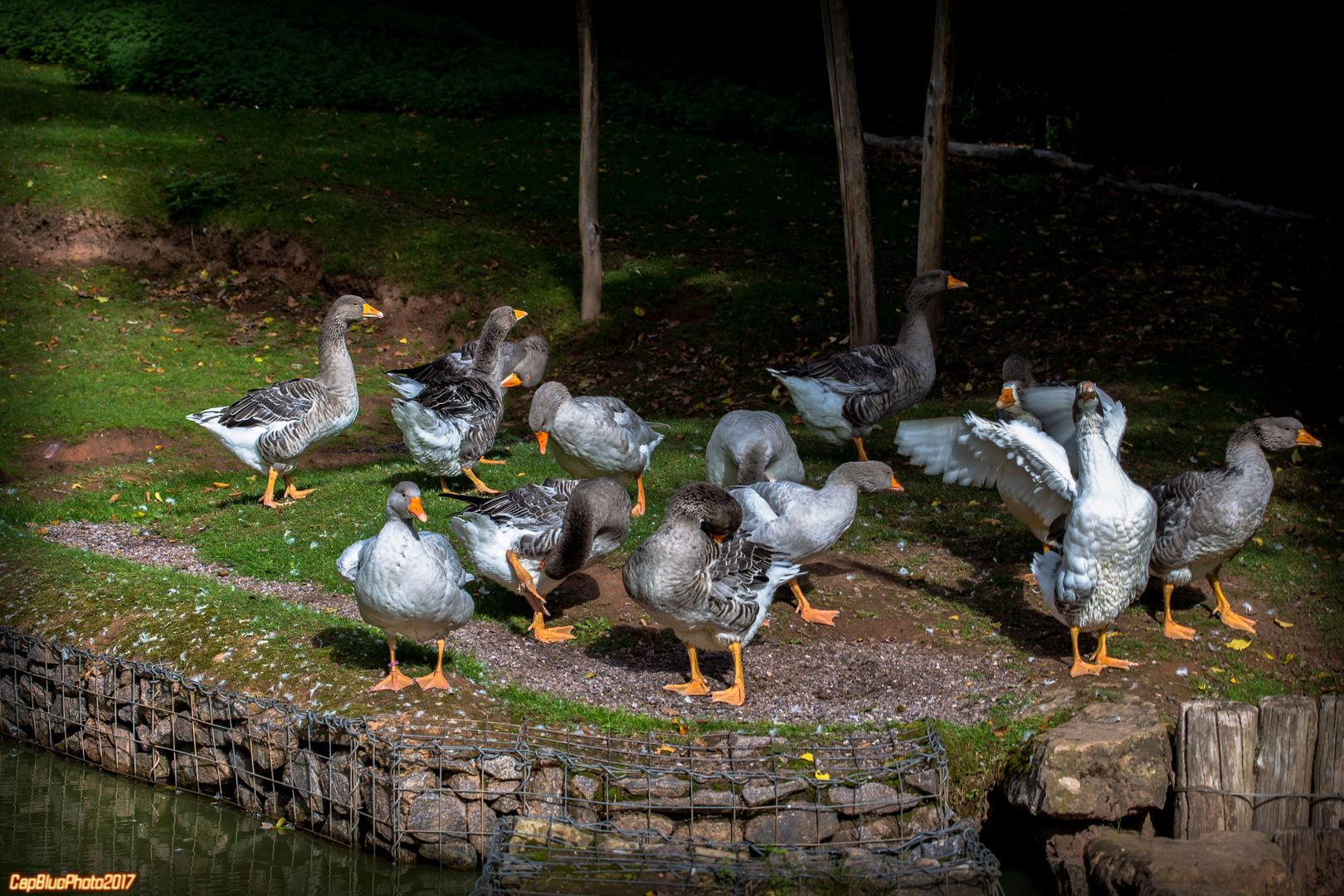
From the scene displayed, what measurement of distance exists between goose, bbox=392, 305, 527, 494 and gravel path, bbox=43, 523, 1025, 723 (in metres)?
2.22

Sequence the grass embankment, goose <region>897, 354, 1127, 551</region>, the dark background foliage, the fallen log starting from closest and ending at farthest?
1. goose <region>897, 354, 1127, 551</region>
2. the grass embankment
3. the fallen log
4. the dark background foliage

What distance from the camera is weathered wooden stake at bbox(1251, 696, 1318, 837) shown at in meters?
5.32

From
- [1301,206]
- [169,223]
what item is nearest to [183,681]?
[169,223]

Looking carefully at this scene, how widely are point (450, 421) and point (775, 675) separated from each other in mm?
4463

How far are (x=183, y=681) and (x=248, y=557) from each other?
Result: 242 cm

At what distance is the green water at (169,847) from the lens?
5.51 m

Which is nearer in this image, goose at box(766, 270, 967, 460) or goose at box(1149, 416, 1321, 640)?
goose at box(1149, 416, 1321, 640)

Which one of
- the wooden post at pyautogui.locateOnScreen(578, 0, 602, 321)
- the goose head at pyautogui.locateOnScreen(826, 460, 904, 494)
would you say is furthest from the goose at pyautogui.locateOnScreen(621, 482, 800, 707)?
the wooden post at pyautogui.locateOnScreen(578, 0, 602, 321)

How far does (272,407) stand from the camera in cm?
972

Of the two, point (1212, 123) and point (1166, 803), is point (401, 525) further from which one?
point (1212, 123)

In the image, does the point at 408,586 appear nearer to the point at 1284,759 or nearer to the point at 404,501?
the point at 404,501

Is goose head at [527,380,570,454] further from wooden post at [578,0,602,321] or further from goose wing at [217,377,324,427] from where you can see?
wooden post at [578,0,602,321]

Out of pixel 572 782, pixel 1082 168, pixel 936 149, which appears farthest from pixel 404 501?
pixel 1082 168

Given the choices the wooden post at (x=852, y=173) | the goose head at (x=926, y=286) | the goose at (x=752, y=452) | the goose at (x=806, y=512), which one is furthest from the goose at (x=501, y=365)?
the goose head at (x=926, y=286)
